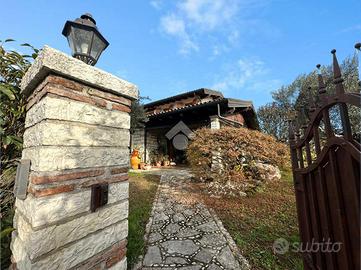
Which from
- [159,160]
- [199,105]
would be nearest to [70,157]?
[199,105]

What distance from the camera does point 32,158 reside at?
130cm

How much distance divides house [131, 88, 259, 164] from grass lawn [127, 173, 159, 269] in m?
3.59

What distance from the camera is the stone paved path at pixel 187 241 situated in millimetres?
2256

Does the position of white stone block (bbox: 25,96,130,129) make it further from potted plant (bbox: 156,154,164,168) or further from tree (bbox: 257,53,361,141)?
tree (bbox: 257,53,361,141)

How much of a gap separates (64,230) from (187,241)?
1986mm

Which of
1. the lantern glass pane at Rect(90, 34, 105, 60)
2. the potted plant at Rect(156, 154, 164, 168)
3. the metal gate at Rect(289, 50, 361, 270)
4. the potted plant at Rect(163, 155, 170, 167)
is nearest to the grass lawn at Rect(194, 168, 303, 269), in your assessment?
the metal gate at Rect(289, 50, 361, 270)

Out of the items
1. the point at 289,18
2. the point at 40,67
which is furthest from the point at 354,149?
the point at 289,18

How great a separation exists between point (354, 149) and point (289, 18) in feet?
17.1

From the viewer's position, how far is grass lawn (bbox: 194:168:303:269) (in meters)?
2.43

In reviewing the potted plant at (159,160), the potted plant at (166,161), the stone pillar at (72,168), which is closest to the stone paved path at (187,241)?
the stone pillar at (72,168)

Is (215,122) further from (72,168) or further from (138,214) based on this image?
(72,168)

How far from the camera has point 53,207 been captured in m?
1.20

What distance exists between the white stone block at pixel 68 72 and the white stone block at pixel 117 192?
0.82 metres

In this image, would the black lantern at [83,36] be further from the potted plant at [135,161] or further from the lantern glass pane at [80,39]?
the potted plant at [135,161]
